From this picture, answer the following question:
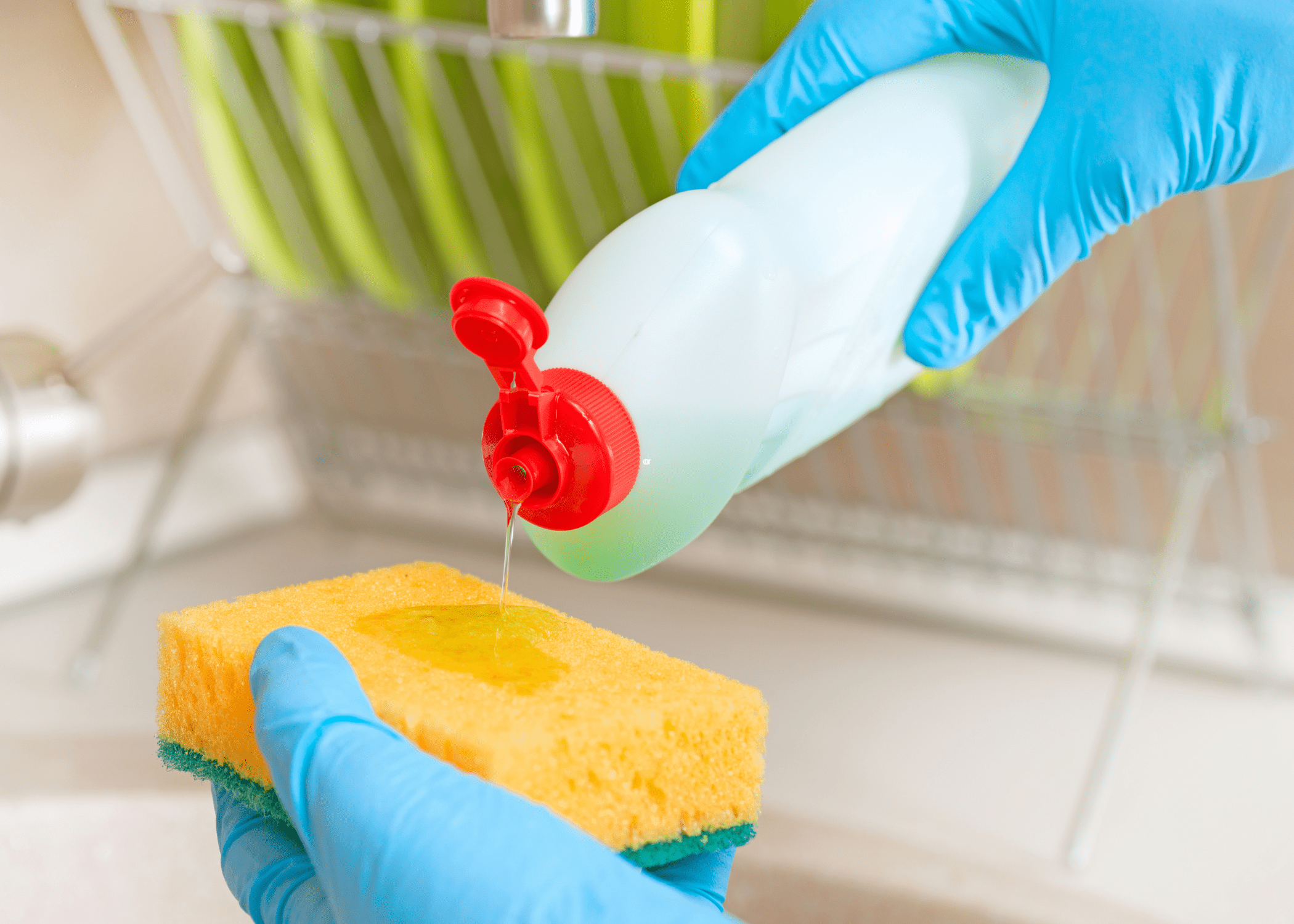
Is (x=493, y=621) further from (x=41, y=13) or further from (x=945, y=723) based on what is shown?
(x=41, y=13)

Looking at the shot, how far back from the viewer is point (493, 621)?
558mm

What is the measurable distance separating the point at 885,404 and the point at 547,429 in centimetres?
71

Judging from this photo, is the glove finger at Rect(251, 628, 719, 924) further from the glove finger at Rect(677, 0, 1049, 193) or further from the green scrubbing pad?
the glove finger at Rect(677, 0, 1049, 193)

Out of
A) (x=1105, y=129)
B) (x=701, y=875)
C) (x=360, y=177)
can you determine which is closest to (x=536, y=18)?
(x=1105, y=129)

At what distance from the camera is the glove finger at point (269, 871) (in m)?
0.52

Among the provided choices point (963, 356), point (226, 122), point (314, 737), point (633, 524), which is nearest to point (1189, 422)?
point (963, 356)

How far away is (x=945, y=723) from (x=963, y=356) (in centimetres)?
52

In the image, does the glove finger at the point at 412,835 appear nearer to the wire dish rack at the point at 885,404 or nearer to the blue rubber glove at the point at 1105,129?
the blue rubber glove at the point at 1105,129

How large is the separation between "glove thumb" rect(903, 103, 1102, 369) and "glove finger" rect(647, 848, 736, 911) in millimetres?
297

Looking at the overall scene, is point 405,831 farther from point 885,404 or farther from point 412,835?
point 885,404

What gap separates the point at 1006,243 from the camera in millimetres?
638

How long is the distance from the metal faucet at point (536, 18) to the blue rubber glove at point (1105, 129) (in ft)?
0.72

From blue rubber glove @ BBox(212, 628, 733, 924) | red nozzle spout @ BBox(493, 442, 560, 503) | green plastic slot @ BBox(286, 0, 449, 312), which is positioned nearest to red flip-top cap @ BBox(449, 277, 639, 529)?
red nozzle spout @ BBox(493, 442, 560, 503)

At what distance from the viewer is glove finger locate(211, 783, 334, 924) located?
1.71 ft
